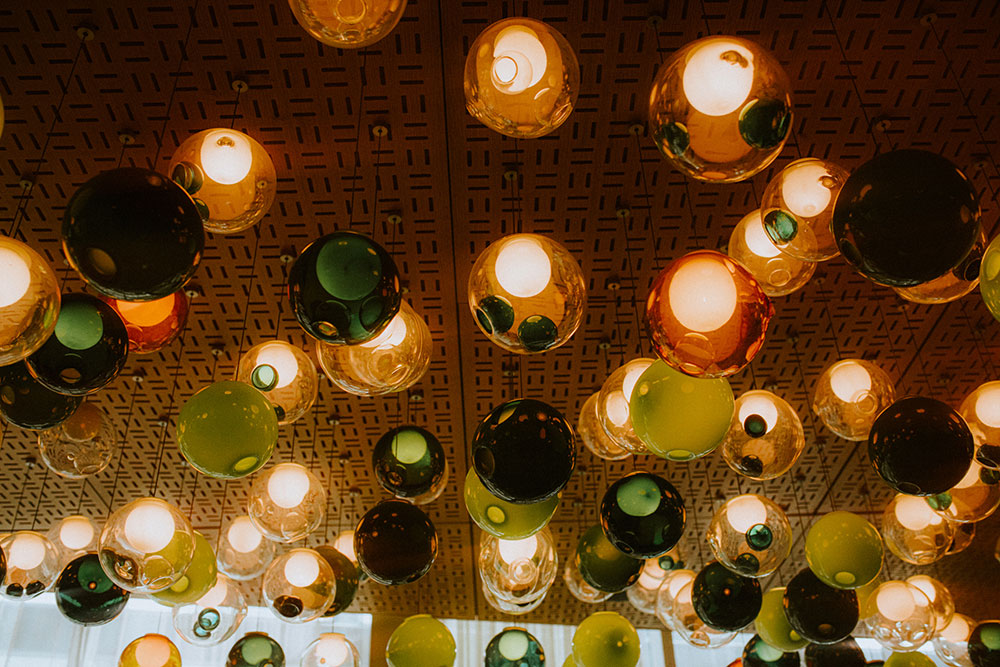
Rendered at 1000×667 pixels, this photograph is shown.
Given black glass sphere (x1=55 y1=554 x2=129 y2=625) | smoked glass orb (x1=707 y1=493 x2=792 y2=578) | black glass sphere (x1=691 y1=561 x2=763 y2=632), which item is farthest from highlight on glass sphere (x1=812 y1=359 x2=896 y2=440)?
black glass sphere (x1=55 y1=554 x2=129 y2=625)

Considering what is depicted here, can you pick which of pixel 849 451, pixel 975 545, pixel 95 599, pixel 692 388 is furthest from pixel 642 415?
pixel 975 545

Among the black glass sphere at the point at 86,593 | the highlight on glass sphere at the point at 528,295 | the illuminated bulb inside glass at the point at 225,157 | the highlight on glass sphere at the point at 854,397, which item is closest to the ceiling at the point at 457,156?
the illuminated bulb inside glass at the point at 225,157

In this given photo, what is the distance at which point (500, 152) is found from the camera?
341 cm

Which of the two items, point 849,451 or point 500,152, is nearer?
point 500,152

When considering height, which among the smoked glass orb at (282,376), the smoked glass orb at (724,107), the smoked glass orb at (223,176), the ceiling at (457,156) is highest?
Answer: the ceiling at (457,156)

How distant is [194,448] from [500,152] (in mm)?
1898

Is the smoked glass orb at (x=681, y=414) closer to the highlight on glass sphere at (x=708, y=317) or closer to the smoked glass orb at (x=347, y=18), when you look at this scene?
the highlight on glass sphere at (x=708, y=317)

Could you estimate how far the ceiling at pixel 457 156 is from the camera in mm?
3004

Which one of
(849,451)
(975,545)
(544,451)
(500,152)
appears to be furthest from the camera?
(975,545)

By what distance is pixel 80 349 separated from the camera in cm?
233

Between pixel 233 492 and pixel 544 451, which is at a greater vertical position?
pixel 233 492

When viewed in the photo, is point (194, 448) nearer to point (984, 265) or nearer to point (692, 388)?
point (692, 388)

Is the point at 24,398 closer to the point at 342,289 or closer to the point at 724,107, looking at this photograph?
the point at 342,289

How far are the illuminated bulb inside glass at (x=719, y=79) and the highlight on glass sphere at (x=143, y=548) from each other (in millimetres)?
2772
